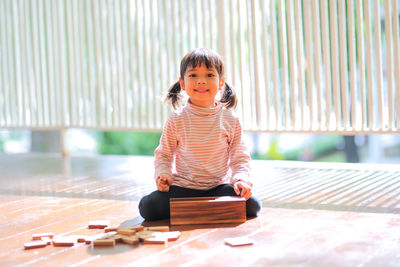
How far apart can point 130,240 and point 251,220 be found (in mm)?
492

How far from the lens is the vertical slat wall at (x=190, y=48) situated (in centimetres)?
310

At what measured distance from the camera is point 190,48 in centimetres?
361

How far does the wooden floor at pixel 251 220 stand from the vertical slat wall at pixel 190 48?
1.26 feet

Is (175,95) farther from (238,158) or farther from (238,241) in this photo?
(238,241)

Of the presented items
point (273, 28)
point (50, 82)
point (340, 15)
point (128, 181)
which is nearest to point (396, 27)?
point (340, 15)

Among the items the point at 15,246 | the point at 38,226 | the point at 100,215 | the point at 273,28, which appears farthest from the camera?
the point at 273,28

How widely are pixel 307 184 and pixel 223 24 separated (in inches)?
48.3

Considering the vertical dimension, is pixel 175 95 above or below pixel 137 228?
above

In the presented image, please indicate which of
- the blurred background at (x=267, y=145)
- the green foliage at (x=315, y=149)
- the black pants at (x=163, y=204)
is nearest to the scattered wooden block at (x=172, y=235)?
the black pants at (x=163, y=204)

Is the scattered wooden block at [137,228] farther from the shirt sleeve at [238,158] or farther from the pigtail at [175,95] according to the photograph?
the pigtail at [175,95]

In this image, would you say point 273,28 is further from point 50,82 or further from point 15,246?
point 15,246

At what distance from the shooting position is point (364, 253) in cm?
153

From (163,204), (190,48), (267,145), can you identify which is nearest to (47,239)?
(163,204)

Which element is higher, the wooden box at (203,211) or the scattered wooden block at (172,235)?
the wooden box at (203,211)
